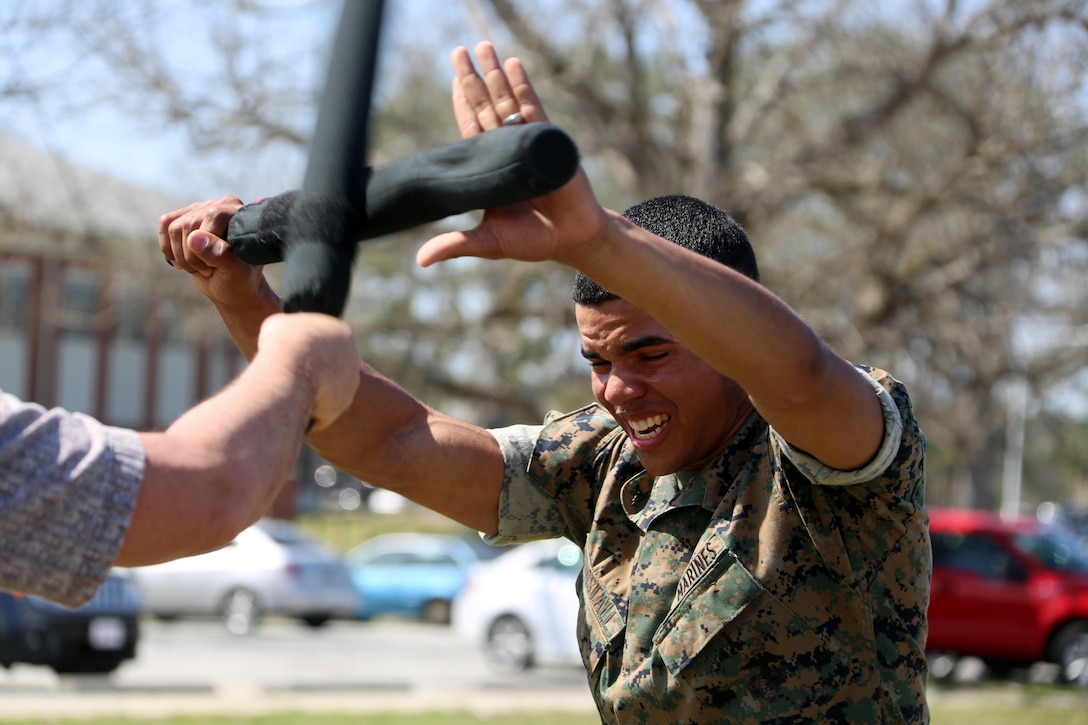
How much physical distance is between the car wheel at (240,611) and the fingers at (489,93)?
58.8ft

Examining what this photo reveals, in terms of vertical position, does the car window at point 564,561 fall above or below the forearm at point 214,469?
below

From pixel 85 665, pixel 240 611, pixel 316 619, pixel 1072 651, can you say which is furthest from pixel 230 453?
pixel 316 619

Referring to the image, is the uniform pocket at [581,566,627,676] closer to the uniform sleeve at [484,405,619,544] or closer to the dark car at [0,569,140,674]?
the uniform sleeve at [484,405,619,544]

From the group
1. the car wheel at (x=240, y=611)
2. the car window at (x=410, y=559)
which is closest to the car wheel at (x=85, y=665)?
the car wheel at (x=240, y=611)

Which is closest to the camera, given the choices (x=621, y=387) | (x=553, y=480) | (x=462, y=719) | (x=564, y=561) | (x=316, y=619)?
(x=621, y=387)

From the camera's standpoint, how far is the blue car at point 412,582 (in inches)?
882

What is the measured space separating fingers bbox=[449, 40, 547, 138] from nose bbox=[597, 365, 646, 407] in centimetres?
78

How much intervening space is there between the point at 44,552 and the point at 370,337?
1298 centimetres

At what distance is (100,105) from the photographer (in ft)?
36.0

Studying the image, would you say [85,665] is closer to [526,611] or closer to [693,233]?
[526,611]

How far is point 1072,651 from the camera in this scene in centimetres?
1540

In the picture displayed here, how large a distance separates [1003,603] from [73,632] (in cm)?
1029

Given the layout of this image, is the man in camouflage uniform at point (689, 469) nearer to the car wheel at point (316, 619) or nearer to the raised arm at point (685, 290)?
the raised arm at point (685, 290)

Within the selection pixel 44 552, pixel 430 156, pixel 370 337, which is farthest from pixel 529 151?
pixel 370 337
